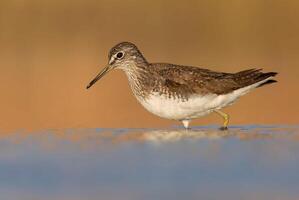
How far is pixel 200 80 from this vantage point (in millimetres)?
12852

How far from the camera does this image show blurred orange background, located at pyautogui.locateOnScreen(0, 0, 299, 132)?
15.9 metres

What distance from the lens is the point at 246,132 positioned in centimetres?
1154

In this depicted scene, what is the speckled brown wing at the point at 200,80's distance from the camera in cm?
1259

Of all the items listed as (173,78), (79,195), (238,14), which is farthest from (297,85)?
(79,195)

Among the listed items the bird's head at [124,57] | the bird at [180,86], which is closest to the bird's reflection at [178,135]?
the bird at [180,86]

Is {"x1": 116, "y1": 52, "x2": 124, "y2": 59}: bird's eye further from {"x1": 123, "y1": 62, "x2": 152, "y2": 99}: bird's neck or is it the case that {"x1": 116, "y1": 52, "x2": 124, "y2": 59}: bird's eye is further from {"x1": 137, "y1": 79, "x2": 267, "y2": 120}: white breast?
{"x1": 137, "y1": 79, "x2": 267, "y2": 120}: white breast

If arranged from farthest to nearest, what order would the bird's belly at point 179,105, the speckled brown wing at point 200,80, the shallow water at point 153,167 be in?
the speckled brown wing at point 200,80
the bird's belly at point 179,105
the shallow water at point 153,167

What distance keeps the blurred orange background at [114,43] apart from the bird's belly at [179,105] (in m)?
1.87

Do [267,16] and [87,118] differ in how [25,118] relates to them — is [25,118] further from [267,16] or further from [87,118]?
[267,16]

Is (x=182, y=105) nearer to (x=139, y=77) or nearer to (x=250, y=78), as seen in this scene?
(x=139, y=77)

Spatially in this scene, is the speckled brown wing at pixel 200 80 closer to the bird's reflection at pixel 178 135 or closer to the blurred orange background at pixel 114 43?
the bird's reflection at pixel 178 135

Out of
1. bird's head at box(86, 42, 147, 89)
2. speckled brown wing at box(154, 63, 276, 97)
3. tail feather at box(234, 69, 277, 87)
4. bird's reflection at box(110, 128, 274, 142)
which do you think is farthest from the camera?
bird's head at box(86, 42, 147, 89)

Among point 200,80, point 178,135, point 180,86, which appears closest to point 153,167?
point 178,135

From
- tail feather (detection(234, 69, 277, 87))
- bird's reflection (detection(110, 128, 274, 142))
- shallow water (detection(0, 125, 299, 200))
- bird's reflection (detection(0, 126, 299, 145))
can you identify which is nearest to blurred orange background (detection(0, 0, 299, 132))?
tail feather (detection(234, 69, 277, 87))
